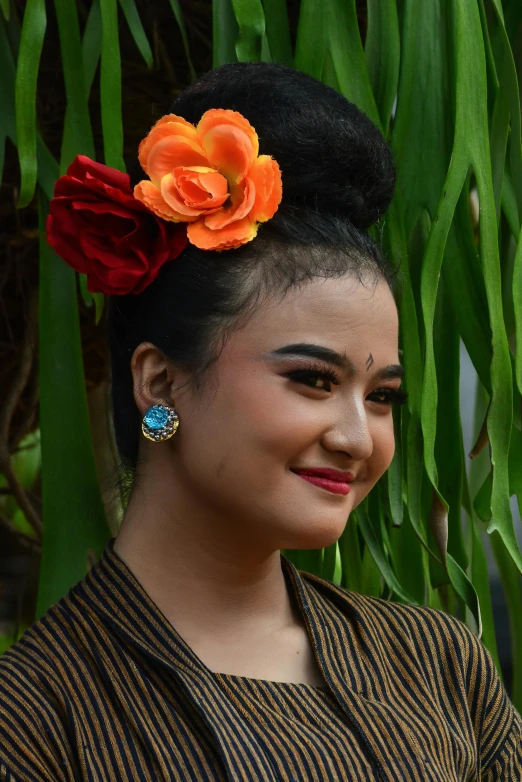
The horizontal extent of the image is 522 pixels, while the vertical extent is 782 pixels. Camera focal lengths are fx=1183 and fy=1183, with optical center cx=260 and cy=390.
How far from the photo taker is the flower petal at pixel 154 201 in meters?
0.98

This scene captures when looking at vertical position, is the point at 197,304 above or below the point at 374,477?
above

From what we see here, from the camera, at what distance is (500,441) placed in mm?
1226

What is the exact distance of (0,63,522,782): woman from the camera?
36.3 inches

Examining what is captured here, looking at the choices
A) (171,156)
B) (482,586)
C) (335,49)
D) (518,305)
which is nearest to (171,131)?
(171,156)

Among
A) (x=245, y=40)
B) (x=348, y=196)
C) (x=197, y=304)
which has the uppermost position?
(x=245, y=40)

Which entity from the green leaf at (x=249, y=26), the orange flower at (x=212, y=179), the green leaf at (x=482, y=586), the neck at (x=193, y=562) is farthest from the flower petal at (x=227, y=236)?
the green leaf at (x=482, y=586)

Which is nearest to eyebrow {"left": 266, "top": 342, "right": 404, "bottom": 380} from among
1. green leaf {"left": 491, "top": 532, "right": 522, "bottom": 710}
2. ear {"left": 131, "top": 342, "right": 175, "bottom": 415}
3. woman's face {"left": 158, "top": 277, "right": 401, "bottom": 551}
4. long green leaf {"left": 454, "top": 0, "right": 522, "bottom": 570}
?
woman's face {"left": 158, "top": 277, "right": 401, "bottom": 551}

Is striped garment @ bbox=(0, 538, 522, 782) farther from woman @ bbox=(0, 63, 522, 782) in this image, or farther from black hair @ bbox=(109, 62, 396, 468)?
black hair @ bbox=(109, 62, 396, 468)

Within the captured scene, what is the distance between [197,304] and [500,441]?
406 millimetres

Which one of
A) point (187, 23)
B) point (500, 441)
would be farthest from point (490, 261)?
point (187, 23)

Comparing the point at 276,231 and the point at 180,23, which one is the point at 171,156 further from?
the point at 180,23

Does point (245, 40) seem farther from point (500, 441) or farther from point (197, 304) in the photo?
point (500, 441)

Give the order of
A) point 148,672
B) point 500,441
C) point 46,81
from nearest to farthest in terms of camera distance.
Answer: point 148,672
point 500,441
point 46,81

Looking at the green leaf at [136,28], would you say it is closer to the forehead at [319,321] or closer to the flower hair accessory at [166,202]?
the flower hair accessory at [166,202]
